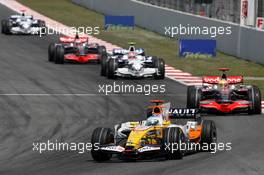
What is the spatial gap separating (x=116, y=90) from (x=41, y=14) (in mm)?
35132

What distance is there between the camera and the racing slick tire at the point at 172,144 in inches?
834

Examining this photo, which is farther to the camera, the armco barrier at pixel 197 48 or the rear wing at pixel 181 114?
the armco barrier at pixel 197 48

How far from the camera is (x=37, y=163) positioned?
21453 mm

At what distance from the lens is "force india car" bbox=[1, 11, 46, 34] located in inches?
2196

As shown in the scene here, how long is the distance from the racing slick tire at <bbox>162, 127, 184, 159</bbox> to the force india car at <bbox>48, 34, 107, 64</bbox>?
21.4 m

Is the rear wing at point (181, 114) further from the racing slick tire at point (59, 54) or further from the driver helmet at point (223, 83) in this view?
the racing slick tire at point (59, 54)
